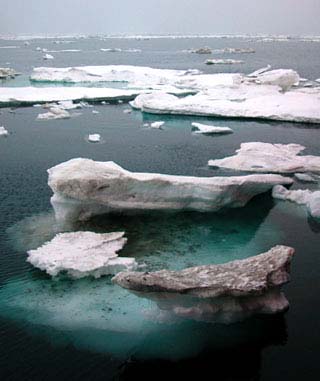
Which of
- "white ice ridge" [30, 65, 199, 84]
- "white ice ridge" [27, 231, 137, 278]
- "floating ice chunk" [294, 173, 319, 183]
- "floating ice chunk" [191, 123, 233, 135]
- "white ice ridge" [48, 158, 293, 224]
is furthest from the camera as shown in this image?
"white ice ridge" [30, 65, 199, 84]

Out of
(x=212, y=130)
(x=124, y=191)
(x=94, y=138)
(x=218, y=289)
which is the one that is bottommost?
(x=212, y=130)

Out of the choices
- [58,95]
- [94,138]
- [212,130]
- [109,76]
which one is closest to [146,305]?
[94,138]

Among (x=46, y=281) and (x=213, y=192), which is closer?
(x=46, y=281)

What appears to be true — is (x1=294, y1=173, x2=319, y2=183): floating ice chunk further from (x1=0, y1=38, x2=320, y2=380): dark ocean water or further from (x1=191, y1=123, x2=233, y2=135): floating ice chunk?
(x1=191, y1=123, x2=233, y2=135): floating ice chunk

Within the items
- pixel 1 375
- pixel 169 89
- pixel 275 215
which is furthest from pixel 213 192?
pixel 169 89

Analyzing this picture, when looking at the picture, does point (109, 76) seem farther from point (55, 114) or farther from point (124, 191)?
point (124, 191)

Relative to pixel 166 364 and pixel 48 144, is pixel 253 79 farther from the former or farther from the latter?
pixel 166 364

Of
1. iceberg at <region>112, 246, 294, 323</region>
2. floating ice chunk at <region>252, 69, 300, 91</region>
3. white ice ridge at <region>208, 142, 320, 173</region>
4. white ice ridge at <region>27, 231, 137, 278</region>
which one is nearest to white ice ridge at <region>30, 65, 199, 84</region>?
floating ice chunk at <region>252, 69, 300, 91</region>
